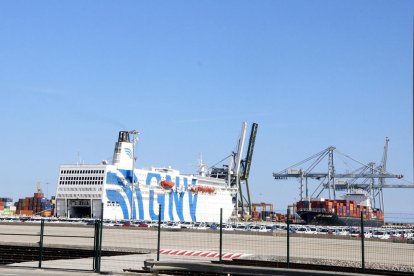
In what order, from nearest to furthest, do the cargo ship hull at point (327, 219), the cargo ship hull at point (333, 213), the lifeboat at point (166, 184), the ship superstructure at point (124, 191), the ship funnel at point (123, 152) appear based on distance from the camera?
the ship superstructure at point (124, 191) < the ship funnel at point (123, 152) < the lifeboat at point (166, 184) < the cargo ship hull at point (327, 219) < the cargo ship hull at point (333, 213)

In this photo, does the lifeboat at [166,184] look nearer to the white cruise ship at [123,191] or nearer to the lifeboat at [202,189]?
the white cruise ship at [123,191]

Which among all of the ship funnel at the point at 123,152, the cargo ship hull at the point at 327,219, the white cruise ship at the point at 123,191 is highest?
the ship funnel at the point at 123,152

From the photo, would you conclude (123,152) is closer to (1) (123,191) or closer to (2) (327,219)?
(1) (123,191)

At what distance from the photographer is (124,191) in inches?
3561

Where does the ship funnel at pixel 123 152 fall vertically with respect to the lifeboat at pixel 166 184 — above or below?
above

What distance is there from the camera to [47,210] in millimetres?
108312

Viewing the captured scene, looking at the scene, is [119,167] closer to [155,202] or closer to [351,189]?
[155,202]

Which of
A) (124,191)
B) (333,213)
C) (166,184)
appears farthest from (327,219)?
(124,191)

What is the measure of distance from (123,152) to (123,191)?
762cm

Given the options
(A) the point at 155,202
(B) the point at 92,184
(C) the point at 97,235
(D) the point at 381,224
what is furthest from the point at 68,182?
(C) the point at 97,235

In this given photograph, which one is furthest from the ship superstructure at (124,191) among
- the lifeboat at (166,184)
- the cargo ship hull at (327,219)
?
the cargo ship hull at (327,219)

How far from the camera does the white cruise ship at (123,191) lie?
3506 inches

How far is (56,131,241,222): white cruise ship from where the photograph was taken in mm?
Answer: 89062

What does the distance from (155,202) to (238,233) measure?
5562 cm
